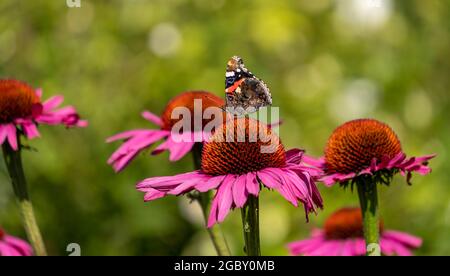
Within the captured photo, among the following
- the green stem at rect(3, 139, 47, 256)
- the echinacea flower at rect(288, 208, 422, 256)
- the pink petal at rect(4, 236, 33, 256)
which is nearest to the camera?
the green stem at rect(3, 139, 47, 256)

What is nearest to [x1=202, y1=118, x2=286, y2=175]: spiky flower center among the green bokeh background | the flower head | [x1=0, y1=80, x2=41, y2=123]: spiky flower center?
the flower head

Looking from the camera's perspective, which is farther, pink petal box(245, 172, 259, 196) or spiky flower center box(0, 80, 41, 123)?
spiky flower center box(0, 80, 41, 123)

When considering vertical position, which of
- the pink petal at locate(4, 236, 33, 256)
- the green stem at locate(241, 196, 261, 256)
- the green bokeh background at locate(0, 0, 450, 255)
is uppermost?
the green bokeh background at locate(0, 0, 450, 255)

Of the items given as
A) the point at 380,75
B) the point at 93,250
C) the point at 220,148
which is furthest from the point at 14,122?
the point at 380,75

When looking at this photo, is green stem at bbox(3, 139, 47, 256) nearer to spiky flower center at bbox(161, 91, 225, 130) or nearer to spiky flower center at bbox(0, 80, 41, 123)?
spiky flower center at bbox(0, 80, 41, 123)

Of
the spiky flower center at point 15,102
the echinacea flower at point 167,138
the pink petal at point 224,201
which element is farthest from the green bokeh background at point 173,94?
the pink petal at point 224,201

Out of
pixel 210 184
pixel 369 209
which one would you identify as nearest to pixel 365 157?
pixel 369 209
